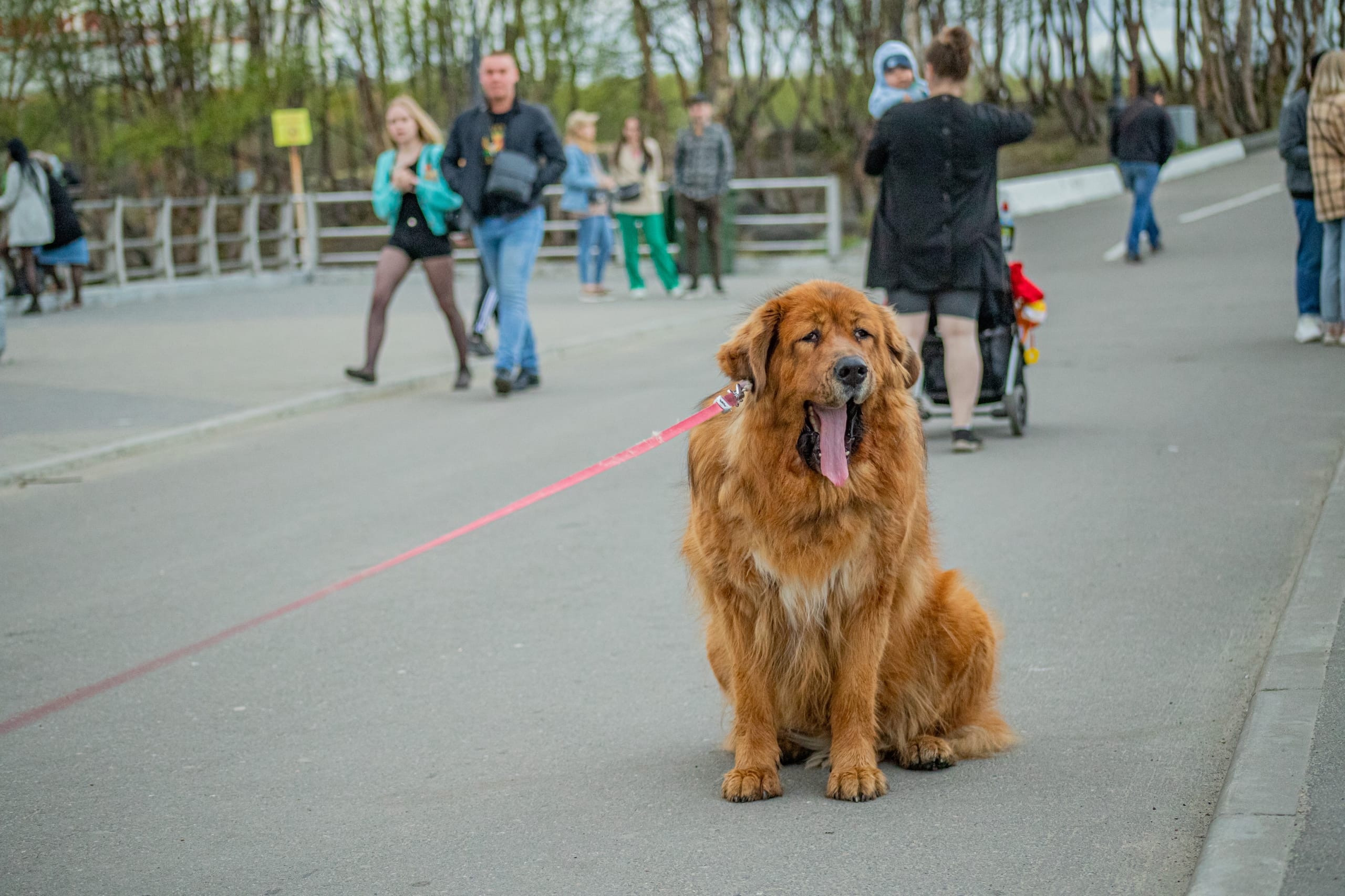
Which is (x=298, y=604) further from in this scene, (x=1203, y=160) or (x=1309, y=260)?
(x=1203, y=160)

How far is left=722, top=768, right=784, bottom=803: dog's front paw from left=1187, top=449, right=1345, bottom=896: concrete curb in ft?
3.65

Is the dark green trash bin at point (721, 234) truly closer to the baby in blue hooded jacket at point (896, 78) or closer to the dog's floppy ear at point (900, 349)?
the baby in blue hooded jacket at point (896, 78)

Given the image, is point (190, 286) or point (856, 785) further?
point (190, 286)

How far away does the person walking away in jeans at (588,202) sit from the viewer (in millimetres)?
20031

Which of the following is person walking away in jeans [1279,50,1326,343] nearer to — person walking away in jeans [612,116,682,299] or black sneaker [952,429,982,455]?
black sneaker [952,429,982,455]

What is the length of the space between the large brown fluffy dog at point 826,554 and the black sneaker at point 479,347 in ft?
36.9

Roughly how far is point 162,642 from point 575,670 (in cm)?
181

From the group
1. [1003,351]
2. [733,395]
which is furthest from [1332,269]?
[733,395]

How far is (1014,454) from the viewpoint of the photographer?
356 inches

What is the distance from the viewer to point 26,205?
63.8 feet

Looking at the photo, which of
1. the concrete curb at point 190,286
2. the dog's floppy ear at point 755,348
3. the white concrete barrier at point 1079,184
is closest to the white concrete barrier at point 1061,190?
the white concrete barrier at point 1079,184

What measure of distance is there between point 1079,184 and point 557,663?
1041 inches

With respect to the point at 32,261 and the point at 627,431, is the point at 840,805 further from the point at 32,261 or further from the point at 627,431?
the point at 32,261

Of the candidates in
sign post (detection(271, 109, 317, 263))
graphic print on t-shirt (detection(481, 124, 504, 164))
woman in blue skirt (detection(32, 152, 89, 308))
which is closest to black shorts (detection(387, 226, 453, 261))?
graphic print on t-shirt (detection(481, 124, 504, 164))
